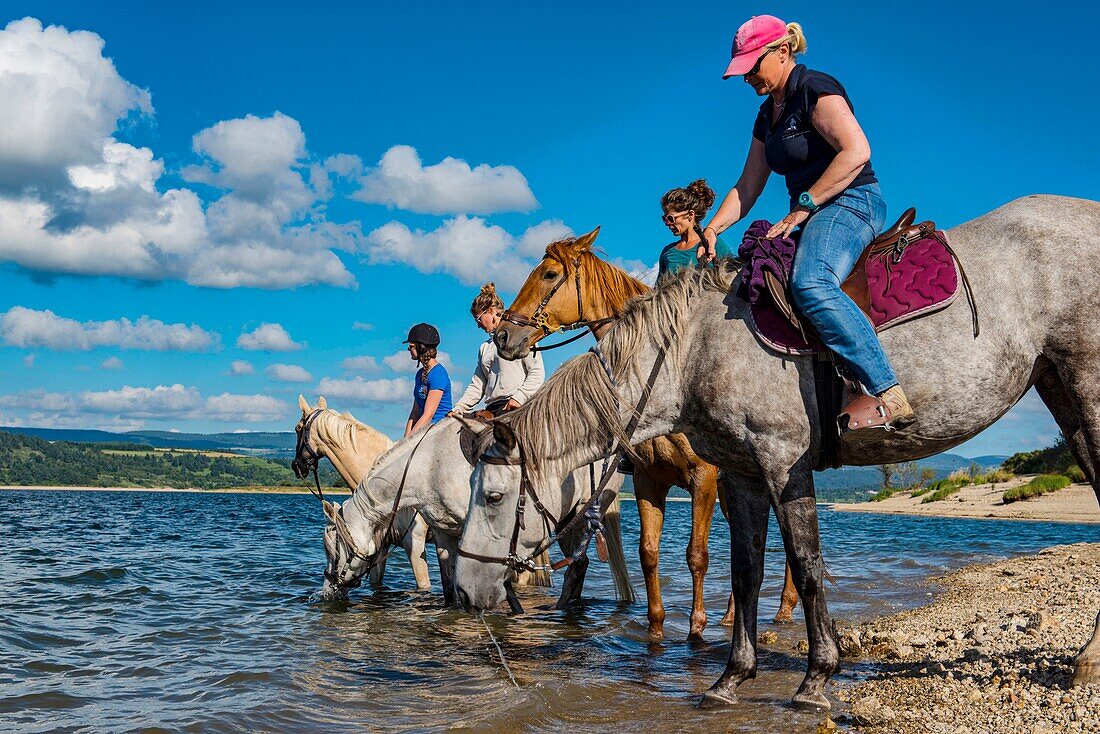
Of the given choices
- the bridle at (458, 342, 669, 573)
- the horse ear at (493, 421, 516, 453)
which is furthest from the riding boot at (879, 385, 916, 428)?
the horse ear at (493, 421, 516, 453)

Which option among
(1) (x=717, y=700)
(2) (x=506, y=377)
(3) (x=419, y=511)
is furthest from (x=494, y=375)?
(1) (x=717, y=700)

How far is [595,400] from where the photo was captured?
14.5 feet

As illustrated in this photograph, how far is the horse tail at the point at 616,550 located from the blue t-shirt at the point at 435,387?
279 centimetres

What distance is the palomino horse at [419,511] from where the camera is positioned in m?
8.21

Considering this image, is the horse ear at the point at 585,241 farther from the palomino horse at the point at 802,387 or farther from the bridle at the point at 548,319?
the palomino horse at the point at 802,387

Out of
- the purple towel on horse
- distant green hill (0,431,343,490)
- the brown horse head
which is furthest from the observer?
distant green hill (0,431,343,490)

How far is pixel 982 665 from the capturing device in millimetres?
4750

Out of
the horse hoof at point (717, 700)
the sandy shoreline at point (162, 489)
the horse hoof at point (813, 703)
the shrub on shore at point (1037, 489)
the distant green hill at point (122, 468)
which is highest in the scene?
the horse hoof at point (813, 703)

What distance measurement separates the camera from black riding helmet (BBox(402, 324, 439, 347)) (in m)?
10.2

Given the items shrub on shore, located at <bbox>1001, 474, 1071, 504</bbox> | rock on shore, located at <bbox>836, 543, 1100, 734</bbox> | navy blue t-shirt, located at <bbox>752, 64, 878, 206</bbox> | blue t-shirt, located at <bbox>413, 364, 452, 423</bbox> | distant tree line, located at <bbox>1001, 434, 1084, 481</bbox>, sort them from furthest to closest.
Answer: distant tree line, located at <bbox>1001, 434, 1084, 481</bbox> → shrub on shore, located at <bbox>1001, 474, 1071, 504</bbox> → blue t-shirt, located at <bbox>413, 364, 452, 423</bbox> → navy blue t-shirt, located at <bbox>752, 64, 878, 206</bbox> → rock on shore, located at <bbox>836, 543, 1100, 734</bbox>

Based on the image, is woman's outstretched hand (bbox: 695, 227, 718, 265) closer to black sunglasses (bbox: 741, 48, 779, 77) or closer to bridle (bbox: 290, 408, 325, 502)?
black sunglasses (bbox: 741, 48, 779, 77)

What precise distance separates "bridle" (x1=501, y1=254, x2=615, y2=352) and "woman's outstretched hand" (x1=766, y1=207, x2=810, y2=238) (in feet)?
7.97

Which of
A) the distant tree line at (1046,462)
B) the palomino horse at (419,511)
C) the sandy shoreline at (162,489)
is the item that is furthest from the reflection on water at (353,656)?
the sandy shoreline at (162,489)

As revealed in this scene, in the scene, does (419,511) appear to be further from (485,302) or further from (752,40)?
(752,40)
